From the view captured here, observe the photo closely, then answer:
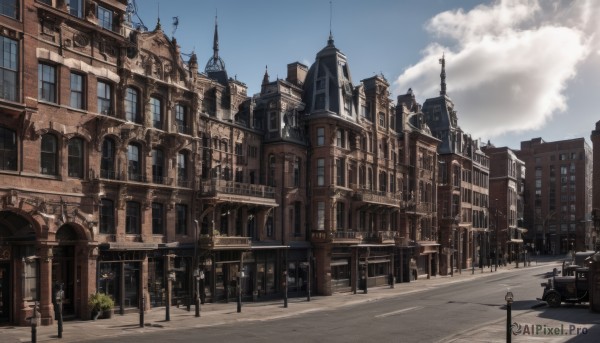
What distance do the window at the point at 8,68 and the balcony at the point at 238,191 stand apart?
→ 14.0 m

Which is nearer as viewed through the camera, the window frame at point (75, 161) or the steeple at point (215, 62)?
the window frame at point (75, 161)

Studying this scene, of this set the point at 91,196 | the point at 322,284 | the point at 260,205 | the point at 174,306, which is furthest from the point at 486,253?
the point at 91,196

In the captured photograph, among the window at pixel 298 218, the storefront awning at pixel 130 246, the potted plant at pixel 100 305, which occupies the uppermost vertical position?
the window at pixel 298 218

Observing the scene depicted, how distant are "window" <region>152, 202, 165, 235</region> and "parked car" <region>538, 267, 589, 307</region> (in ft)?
80.0

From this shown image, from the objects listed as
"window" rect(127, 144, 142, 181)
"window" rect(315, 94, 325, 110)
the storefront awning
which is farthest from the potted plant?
"window" rect(315, 94, 325, 110)

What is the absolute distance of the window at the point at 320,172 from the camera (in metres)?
47.8

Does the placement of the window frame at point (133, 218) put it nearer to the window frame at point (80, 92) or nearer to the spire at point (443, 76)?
the window frame at point (80, 92)

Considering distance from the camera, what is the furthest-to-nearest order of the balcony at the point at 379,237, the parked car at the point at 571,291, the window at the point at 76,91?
1. the balcony at the point at 379,237
2. the parked car at the point at 571,291
3. the window at the point at 76,91

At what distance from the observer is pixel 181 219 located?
37719mm

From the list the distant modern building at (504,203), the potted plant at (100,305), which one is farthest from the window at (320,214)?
the distant modern building at (504,203)

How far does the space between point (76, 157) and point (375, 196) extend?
29.0 meters

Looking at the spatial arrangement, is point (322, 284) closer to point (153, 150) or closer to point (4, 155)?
point (153, 150)

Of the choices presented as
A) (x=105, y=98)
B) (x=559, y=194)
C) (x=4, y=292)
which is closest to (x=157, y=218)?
(x=105, y=98)

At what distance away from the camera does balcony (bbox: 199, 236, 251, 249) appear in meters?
37.0
